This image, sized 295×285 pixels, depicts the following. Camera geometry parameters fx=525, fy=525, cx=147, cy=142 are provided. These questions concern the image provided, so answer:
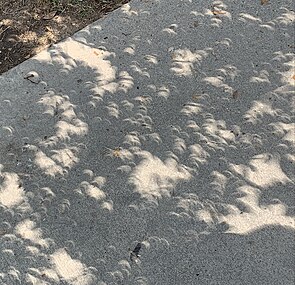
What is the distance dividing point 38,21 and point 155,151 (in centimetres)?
142

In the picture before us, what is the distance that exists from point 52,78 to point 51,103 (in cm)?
22

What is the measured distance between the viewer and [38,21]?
4.01 metres

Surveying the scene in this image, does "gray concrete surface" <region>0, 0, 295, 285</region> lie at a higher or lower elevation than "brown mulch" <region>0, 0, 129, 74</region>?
lower

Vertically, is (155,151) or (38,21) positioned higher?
(38,21)

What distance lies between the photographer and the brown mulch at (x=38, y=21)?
152 inches

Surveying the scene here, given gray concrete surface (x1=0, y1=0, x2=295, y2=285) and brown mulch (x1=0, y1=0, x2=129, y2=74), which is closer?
gray concrete surface (x1=0, y1=0, x2=295, y2=285)

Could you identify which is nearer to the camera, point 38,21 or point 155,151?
point 155,151

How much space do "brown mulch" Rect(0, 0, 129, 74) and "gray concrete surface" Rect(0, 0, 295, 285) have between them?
0.29 feet

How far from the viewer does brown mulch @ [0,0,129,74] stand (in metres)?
3.86

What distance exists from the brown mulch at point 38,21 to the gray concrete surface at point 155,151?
9cm

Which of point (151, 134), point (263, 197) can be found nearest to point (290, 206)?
point (263, 197)

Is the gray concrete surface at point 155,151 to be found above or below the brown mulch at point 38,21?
below

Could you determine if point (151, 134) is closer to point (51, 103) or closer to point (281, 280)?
point (51, 103)

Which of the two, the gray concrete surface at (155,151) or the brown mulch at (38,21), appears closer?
the gray concrete surface at (155,151)
